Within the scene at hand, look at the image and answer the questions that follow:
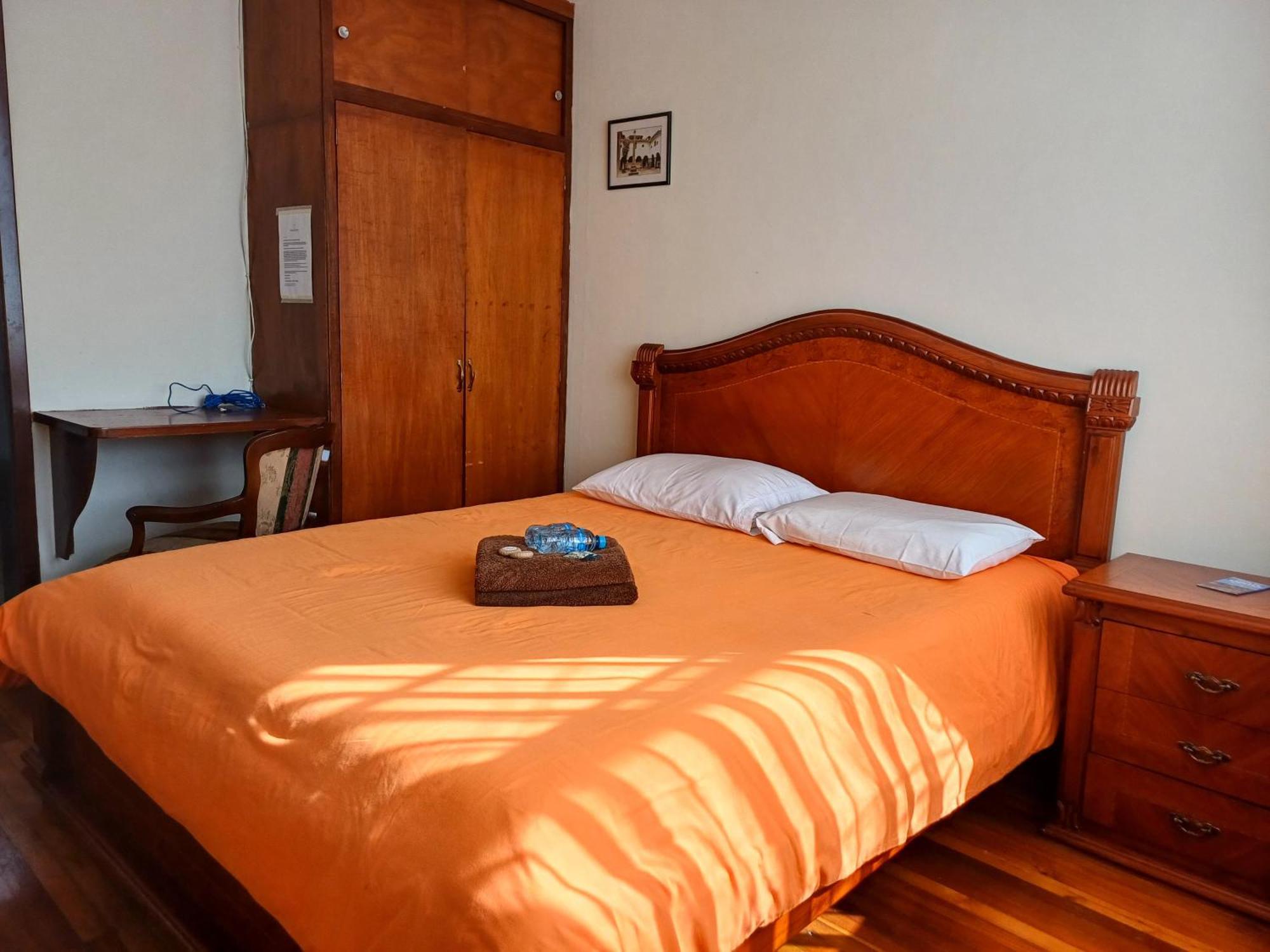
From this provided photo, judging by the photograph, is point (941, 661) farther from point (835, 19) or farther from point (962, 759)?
point (835, 19)

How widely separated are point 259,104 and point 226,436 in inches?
47.1

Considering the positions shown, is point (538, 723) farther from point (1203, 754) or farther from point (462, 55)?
point (462, 55)

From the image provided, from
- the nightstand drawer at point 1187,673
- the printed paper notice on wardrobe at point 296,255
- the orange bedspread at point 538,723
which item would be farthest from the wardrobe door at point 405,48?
the nightstand drawer at point 1187,673

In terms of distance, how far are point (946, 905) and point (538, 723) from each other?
3.63ft

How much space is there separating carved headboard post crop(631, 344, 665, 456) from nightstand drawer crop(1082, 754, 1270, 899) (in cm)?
193

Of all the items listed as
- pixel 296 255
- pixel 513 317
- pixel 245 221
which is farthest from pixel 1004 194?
pixel 245 221

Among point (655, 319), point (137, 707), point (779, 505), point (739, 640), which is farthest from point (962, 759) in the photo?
point (655, 319)

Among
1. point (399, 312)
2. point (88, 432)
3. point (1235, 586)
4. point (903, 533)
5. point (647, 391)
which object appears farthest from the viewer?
point (647, 391)

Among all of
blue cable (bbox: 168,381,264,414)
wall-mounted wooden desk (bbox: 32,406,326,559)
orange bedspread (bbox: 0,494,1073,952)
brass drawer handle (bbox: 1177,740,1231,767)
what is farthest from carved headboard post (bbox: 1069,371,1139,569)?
blue cable (bbox: 168,381,264,414)

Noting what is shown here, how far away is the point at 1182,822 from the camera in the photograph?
201 cm

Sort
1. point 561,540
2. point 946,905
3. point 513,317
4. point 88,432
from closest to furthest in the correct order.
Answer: point 946,905 → point 561,540 → point 88,432 → point 513,317

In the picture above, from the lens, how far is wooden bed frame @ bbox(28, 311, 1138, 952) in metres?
1.87

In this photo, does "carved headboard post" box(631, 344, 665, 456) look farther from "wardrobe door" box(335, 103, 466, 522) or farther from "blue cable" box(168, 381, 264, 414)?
"blue cable" box(168, 381, 264, 414)

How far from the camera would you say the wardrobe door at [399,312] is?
317 centimetres
